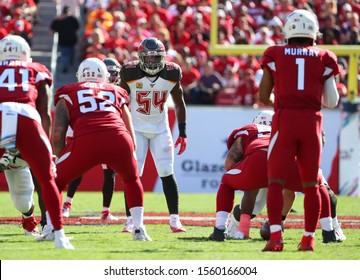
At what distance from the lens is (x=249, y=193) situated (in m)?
8.30

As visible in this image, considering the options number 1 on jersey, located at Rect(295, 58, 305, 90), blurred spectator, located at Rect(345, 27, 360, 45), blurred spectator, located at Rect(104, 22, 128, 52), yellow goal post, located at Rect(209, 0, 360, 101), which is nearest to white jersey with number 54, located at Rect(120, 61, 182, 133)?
number 1 on jersey, located at Rect(295, 58, 305, 90)

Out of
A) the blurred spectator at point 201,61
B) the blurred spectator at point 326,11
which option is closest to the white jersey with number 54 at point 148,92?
the blurred spectator at point 326,11

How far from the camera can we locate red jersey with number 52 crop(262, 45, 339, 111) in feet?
23.9

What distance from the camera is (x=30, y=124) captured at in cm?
716

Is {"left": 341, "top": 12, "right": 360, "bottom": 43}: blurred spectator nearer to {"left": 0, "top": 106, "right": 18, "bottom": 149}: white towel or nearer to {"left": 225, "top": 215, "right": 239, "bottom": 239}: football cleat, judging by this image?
{"left": 225, "top": 215, "right": 239, "bottom": 239}: football cleat

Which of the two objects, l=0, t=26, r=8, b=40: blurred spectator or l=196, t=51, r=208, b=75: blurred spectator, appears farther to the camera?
l=0, t=26, r=8, b=40: blurred spectator

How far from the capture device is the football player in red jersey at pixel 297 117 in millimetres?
7242

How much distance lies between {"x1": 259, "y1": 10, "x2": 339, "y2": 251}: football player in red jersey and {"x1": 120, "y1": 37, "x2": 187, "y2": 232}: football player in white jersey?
1941mm

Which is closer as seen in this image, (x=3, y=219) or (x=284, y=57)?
(x=284, y=57)

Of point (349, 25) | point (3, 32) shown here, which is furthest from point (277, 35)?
point (3, 32)

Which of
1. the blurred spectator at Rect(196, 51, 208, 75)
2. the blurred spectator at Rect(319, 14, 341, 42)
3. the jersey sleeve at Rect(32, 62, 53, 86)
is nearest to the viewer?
the jersey sleeve at Rect(32, 62, 53, 86)

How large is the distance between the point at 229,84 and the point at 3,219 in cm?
735
